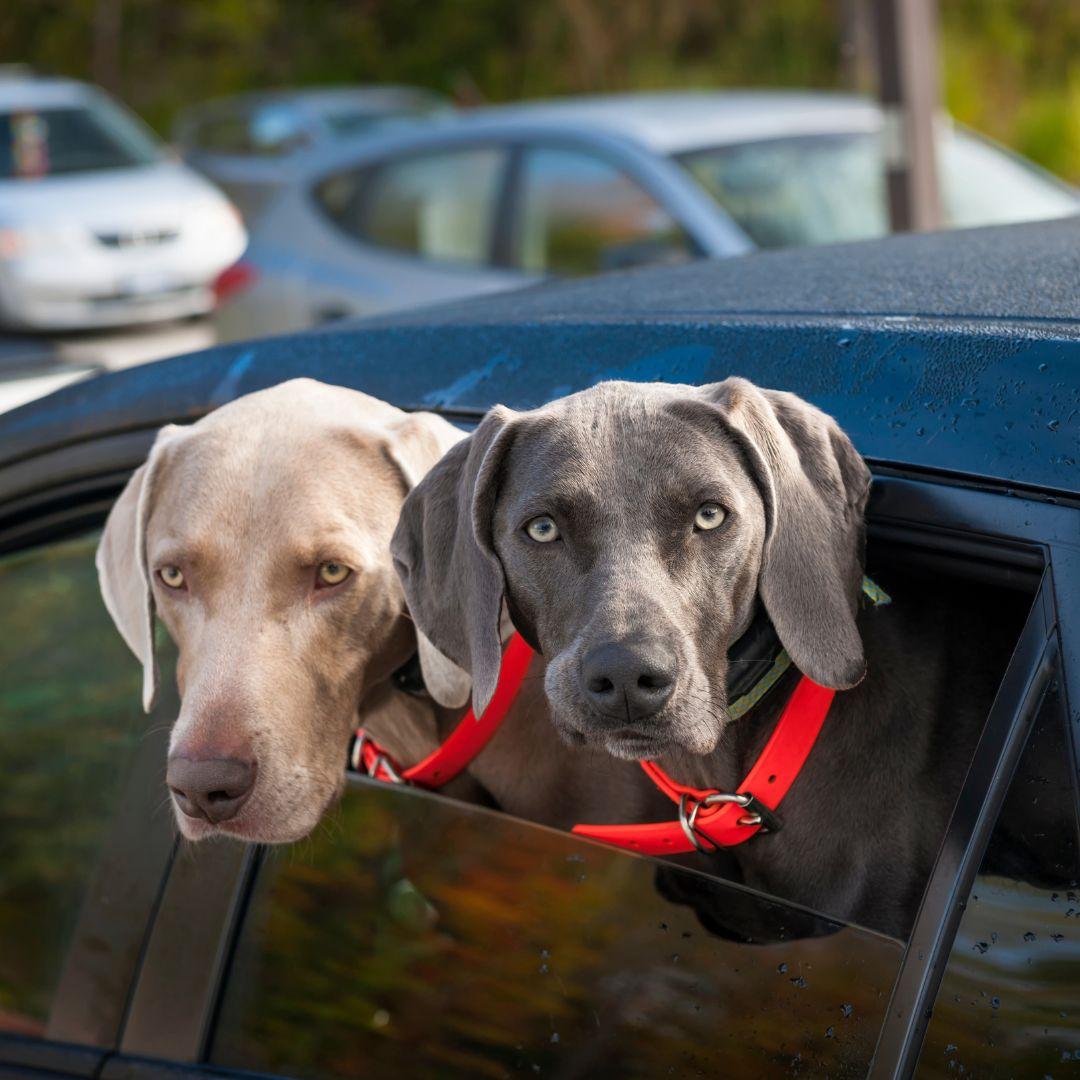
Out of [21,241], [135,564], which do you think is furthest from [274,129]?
[135,564]

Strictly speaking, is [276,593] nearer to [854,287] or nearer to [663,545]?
[663,545]

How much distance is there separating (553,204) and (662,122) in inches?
24.7

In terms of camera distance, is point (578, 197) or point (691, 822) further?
point (578, 197)

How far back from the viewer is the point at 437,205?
7867 mm

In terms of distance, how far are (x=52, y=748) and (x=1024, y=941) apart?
1865 mm

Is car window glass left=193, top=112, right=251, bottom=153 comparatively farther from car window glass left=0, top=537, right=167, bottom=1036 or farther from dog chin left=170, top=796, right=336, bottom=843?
dog chin left=170, top=796, right=336, bottom=843

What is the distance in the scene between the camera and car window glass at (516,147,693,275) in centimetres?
701

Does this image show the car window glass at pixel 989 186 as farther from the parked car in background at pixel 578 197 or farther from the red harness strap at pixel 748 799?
the red harness strap at pixel 748 799

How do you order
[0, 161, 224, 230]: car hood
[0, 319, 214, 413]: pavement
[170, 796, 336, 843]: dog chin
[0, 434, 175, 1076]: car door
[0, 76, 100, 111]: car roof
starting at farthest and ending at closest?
[0, 76, 100, 111]: car roof < [0, 161, 224, 230]: car hood < [0, 319, 214, 413]: pavement < [0, 434, 175, 1076]: car door < [170, 796, 336, 843]: dog chin

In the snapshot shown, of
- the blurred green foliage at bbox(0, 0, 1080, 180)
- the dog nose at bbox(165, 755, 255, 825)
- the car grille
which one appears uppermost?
the dog nose at bbox(165, 755, 255, 825)

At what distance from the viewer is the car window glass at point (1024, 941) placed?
56.1 inches

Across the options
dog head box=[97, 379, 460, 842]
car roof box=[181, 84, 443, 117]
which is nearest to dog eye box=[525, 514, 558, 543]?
dog head box=[97, 379, 460, 842]

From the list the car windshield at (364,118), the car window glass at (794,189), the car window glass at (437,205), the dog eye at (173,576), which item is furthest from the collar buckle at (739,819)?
the car windshield at (364,118)

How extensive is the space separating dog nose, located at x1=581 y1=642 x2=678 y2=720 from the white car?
32.8ft
